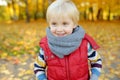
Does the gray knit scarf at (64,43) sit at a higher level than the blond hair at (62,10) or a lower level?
lower

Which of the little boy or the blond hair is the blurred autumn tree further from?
the blond hair

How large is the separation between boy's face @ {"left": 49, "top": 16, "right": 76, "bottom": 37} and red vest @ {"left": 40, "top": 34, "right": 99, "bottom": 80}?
0.57ft

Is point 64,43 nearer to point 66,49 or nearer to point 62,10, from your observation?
point 66,49

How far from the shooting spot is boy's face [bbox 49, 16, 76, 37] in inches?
107

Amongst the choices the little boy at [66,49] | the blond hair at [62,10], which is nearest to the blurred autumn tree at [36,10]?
the little boy at [66,49]

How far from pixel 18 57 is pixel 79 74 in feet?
20.0

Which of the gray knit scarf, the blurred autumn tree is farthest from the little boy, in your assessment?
the blurred autumn tree

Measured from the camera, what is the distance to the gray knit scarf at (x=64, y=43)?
9.13 feet

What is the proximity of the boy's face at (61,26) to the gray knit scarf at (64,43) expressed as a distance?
0.03m

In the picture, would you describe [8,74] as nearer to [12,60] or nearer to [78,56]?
[12,60]

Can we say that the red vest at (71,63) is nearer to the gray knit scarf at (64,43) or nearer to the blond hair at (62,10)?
the gray knit scarf at (64,43)

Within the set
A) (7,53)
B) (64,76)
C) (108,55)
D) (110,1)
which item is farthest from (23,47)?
(110,1)

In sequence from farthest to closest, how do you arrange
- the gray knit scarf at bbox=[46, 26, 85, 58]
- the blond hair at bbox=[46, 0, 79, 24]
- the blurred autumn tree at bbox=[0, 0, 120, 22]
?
1. the blurred autumn tree at bbox=[0, 0, 120, 22]
2. the gray knit scarf at bbox=[46, 26, 85, 58]
3. the blond hair at bbox=[46, 0, 79, 24]

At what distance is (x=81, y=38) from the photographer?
9.26ft
